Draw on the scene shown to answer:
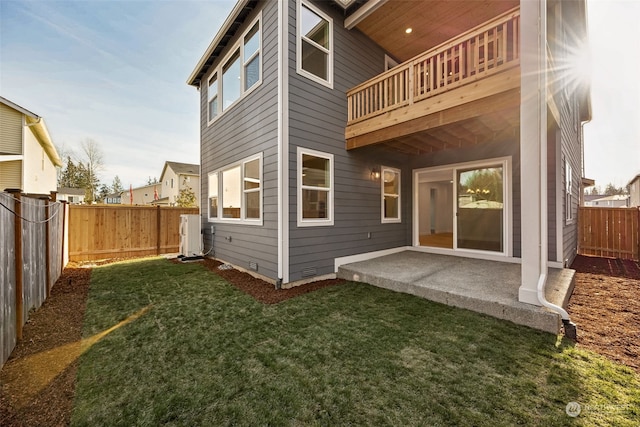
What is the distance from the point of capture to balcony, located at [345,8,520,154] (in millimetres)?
3523

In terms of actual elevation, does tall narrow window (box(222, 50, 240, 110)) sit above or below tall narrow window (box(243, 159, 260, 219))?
above

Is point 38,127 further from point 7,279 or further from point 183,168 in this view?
point 7,279

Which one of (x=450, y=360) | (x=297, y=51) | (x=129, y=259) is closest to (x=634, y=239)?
(x=450, y=360)

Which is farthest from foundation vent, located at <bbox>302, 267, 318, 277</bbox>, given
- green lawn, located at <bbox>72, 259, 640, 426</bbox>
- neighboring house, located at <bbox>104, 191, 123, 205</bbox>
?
neighboring house, located at <bbox>104, 191, 123, 205</bbox>

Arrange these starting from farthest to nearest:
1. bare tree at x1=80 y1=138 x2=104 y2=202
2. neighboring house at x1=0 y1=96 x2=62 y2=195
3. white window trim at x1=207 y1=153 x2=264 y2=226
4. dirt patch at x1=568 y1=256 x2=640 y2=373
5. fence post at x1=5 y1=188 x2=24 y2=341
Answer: bare tree at x1=80 y1=138 x2=104 y2=202 → neighboring house at x1=0 y1=96 x2=62 y2=195 → white window trim at x1=207 y1=153 x2=264 y2=226 → fence post at x1=5 y1=188 x2=24 y2=341 → dirt patch at x1=568 y1=256 x2=640 y2=373

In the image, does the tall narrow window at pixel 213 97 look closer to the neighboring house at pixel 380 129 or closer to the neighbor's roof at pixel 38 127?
the neighboring house at pixel 380 129

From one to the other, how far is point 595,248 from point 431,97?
770cm

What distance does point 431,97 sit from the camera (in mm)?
4164

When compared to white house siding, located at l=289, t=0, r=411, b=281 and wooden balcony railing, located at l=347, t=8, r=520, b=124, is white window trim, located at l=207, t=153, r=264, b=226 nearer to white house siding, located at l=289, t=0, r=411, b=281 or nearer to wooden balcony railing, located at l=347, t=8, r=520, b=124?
white house siding, located at l=289, t=0, r=411, b=281

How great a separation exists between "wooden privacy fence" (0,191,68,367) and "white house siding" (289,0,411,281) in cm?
325

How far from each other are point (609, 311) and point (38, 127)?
763 inches

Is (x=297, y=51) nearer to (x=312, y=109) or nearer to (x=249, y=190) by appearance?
(x=312, y=109)

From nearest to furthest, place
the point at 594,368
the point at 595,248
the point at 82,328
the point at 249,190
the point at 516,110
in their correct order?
1. the point at 594,368
2. the point at 82,328
3. the point at 516,110
4. the point at 249,190
5. the point at 595,248

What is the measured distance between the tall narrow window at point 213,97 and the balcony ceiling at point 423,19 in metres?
4.30
